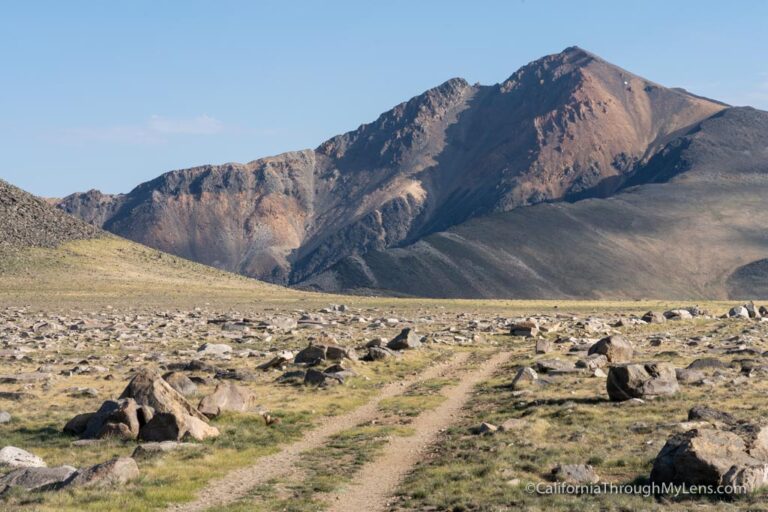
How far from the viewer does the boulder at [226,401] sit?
107ft

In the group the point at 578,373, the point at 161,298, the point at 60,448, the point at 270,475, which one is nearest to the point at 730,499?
the point at 270,475

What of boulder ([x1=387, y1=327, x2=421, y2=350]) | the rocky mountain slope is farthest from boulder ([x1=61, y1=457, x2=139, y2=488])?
the rocky mountain slope

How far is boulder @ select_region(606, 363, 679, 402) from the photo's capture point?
112ft

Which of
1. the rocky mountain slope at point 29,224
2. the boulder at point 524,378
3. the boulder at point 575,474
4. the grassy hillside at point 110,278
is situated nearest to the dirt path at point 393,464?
the boulder at point 524,378

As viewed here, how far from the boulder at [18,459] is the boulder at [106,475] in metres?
3.58

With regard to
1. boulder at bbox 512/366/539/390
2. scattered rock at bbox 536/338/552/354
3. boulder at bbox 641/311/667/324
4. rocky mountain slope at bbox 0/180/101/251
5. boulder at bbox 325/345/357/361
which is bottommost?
boulder at bbox 641/311/667/324

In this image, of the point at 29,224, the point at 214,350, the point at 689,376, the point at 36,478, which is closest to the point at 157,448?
the point at 36,478

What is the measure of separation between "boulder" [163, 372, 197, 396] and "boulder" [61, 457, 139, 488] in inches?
544

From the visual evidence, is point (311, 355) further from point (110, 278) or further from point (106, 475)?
point (110, 278)

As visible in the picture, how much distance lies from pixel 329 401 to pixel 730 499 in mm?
21091

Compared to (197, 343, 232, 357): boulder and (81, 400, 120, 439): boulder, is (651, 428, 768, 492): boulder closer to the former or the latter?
(81, 400, 120, 439): boulder

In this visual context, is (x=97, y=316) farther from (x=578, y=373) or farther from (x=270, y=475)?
(x=270, y=475)

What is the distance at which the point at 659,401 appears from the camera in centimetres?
3334

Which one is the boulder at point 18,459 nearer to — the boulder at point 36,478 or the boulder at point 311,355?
the boulder at point 36,478
